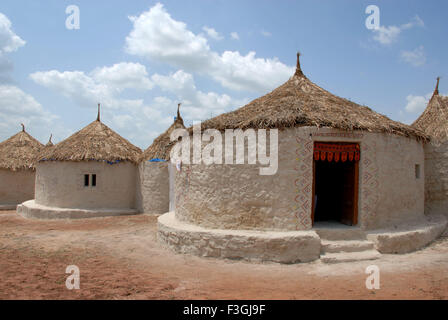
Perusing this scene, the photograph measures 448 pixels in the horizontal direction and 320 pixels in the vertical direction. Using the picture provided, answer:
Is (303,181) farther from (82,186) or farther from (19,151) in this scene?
(19,151)

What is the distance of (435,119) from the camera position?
35.0ft

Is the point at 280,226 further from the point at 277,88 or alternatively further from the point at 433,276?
the point at 277,88

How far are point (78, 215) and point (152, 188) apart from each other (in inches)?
124

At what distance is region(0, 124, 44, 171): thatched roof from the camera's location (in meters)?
17.1

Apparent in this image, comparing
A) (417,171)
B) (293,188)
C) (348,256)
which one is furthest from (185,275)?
(417,171)

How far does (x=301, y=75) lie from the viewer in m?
10.3

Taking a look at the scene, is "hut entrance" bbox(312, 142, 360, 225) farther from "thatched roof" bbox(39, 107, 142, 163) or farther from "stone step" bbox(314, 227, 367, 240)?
"thatched roof" bbox(39, 107, 142, 163)

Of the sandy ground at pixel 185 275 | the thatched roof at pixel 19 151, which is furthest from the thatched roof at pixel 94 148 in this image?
the sandy ground at pixel 185 275

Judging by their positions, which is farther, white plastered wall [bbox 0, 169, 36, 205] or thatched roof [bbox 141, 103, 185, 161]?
white plastered wall [bbox 0, 169, 36, 205]

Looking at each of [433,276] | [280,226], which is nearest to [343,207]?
[280,226]

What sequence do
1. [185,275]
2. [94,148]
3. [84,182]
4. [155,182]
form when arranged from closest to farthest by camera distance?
[185,275] < [155,182] < [84,182] < [94,148]

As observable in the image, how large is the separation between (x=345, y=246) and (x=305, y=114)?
2.99 meters

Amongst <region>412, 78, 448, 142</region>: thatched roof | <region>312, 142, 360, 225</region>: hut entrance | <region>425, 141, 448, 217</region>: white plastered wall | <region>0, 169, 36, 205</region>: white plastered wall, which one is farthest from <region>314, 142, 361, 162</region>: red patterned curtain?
<region>0, 169, 36, 205</region>: white plastered wall

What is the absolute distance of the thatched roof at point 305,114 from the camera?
23.8 feet
